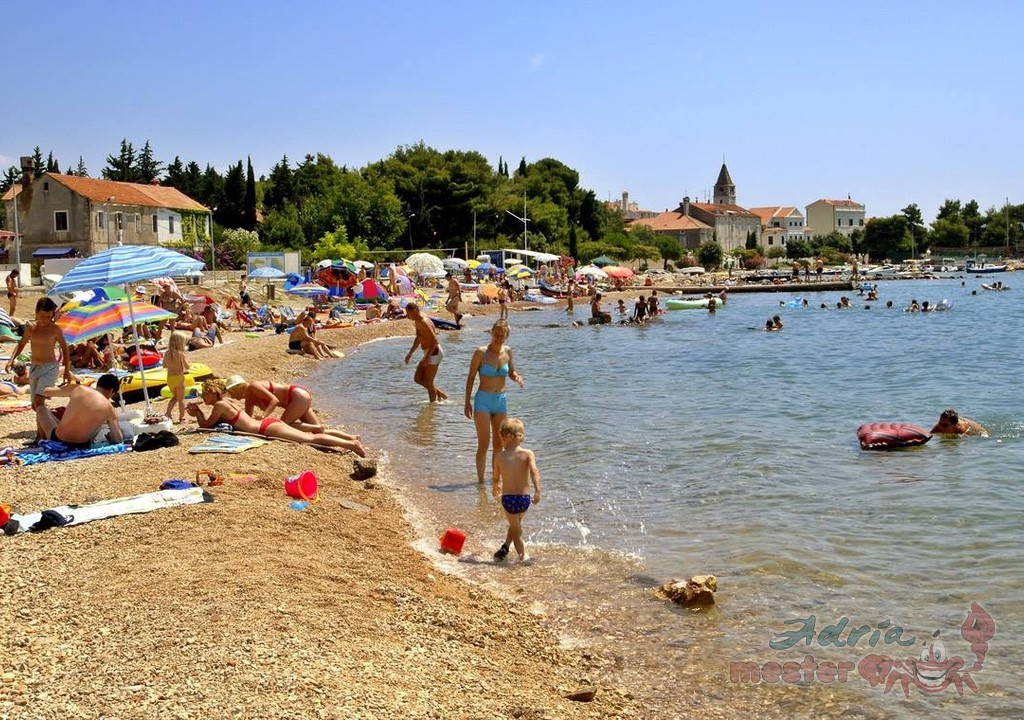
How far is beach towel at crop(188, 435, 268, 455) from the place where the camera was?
9.08 m

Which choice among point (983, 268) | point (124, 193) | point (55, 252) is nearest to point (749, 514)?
point (55, 252)

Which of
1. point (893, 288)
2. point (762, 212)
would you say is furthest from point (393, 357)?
point (762, 212)

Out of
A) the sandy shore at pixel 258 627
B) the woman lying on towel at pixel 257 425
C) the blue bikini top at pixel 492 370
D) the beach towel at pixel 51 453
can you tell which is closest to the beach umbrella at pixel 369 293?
the woman lying on towel at pixel 257 425

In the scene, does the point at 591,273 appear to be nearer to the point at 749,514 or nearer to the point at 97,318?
the point at 97,318

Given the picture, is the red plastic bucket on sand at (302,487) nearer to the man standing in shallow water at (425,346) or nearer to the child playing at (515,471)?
the child playing at (515,471)

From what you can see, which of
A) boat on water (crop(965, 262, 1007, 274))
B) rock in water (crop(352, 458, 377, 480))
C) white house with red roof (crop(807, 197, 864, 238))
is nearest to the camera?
rock in water (crop(352, 458, 377, 480))

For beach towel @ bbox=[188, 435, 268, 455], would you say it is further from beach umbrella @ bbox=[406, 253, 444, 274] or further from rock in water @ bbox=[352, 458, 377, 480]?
beach umbrella @ bbox=[406, 253, 444, 274]

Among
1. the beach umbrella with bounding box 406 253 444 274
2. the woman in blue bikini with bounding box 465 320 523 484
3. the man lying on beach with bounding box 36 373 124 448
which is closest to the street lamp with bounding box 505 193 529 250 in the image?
the beach umbrella with bounding box 406 253 444 274

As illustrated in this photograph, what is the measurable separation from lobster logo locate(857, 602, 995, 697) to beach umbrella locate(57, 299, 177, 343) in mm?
9533

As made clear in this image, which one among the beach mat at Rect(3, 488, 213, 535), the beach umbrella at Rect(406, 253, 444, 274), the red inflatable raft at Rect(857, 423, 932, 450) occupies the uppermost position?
the beach umbrella at Rect(406, 253, 444, 274)

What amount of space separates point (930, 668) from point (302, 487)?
4903 millimetres

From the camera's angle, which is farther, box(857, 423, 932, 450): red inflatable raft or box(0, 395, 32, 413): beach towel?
box(0, 395, 32, 413): beach towel

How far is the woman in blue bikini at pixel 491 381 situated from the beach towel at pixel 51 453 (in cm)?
339

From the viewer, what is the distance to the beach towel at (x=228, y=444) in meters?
9.08
